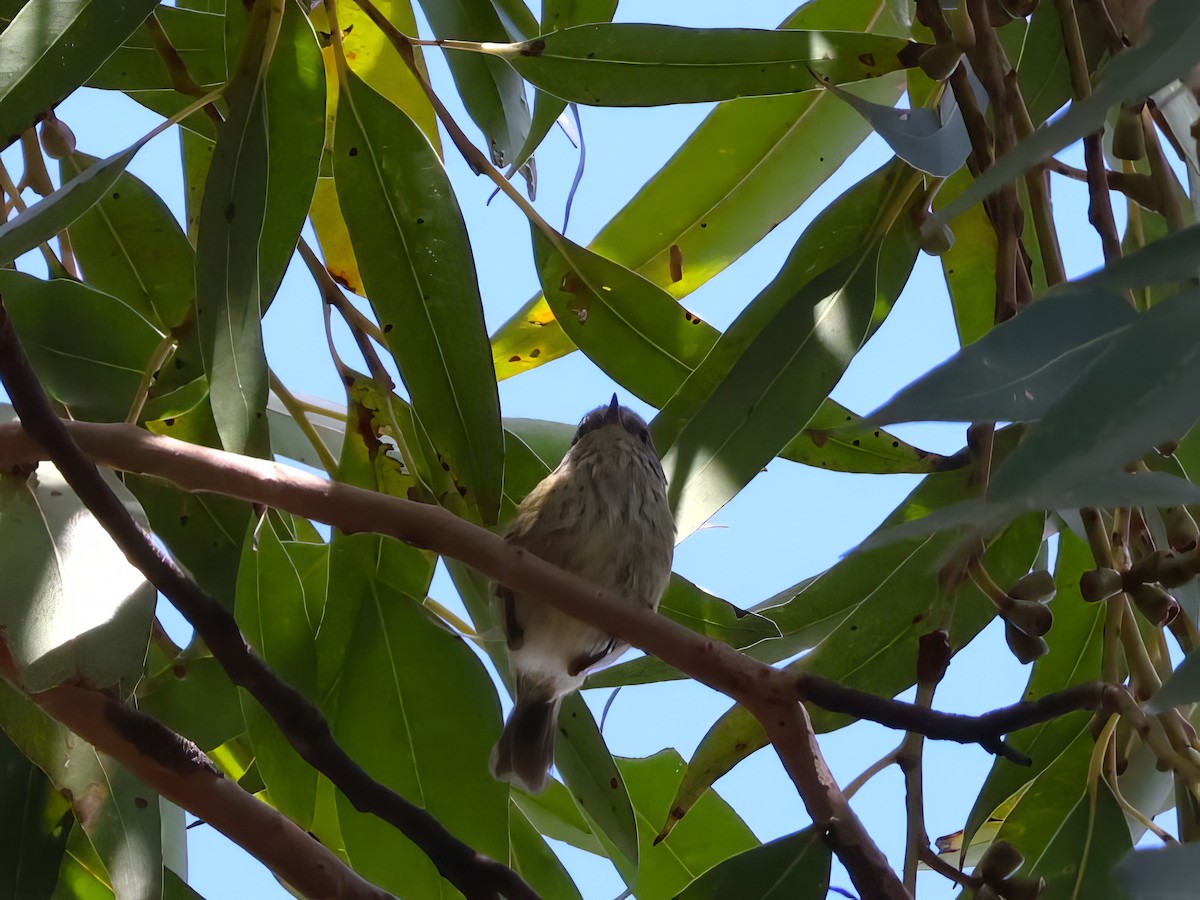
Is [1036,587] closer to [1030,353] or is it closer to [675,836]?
[1030,353]

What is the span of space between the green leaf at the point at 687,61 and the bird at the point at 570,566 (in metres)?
0.66

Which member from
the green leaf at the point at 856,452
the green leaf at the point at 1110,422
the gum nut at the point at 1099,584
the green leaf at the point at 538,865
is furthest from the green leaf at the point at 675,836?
the green leaf at the point at 1110,422

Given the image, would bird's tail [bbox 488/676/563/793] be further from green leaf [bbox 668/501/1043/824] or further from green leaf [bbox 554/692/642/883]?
green leaf [bbox 668/501/1043/824]

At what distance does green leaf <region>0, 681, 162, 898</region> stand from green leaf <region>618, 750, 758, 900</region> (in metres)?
0.80

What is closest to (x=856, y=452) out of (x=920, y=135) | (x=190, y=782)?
(x=920, y=135)

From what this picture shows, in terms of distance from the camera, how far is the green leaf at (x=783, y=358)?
1.44 metres

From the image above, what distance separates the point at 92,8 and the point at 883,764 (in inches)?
42.6

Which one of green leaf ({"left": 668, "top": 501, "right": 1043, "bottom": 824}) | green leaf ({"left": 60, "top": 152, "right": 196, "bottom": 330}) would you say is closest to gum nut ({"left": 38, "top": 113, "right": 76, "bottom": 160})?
green leaf ({"left": 60, "top": 152, "right": 196, "bottom": 330})

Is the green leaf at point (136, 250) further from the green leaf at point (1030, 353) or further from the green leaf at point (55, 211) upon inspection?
the green leaf at point (1030, 353)

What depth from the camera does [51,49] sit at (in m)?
1.26

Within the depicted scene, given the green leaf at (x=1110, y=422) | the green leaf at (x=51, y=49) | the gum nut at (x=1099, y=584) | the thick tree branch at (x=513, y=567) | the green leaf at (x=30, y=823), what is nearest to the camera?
the green leaf at (x=1110, y=422)

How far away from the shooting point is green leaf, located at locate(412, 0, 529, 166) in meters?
1.82

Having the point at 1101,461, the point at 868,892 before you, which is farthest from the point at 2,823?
the point at 1101,461

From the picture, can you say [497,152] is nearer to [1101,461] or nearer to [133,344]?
[133,344]
